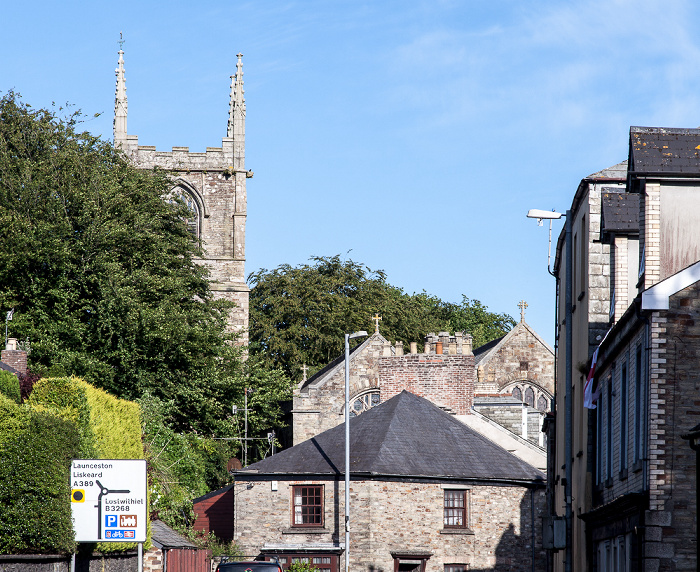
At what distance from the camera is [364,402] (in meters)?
58.0

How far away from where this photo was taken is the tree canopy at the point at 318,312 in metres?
76.6

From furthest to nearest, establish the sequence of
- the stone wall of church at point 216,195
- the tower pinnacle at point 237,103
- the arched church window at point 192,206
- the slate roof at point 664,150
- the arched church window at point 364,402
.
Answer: the tower pinnacle at point 237,103
the arched church window at point 192,206
the stone wall of church at point 216,195
the arched church window at point 364,402
the slate roof at point 664,150

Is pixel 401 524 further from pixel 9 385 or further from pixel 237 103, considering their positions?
pixel 237 103

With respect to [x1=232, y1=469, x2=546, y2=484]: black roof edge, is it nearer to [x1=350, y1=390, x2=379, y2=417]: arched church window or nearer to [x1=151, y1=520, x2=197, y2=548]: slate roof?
[x1=151, y1=520, x2=197, y2=548]: slate roof

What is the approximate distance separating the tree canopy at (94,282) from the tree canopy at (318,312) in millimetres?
28286

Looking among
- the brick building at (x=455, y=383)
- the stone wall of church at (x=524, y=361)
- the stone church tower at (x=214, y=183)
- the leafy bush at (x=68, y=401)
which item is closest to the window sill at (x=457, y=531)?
the brick building at (x=455, y=383)

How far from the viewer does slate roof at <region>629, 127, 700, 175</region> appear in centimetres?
1769

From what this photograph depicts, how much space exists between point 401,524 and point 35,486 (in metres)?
23.2

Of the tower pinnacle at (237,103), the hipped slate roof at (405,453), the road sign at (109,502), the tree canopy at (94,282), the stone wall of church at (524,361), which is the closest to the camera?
the road sign at (109,502)

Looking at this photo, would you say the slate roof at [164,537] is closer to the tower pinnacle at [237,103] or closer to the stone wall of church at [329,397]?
the stone wall of church at [329,397]

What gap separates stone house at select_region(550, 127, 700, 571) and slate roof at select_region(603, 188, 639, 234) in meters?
0.02

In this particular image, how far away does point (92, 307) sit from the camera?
42938 mm

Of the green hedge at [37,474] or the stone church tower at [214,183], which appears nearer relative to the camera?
the green hedge at [37,474]

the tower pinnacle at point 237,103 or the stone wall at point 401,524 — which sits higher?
the tower pinnacle at point 237,103
